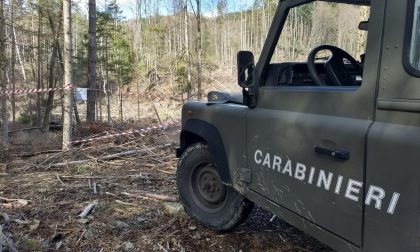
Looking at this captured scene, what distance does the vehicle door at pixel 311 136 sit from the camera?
2449 millimetres

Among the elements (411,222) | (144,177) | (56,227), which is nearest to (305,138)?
(411,222)

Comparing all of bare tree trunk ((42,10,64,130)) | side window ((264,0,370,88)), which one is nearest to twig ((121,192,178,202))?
side window ((264,0,370,88))

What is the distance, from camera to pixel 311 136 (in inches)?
110

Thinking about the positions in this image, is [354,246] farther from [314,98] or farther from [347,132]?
[314,98]

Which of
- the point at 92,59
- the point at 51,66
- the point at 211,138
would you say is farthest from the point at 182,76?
the point at 211,138

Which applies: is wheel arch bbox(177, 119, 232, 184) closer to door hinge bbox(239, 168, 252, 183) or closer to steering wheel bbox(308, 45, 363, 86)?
door hinge bbox(239, 168, 252, 183)

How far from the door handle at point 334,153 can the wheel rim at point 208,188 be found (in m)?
1.74

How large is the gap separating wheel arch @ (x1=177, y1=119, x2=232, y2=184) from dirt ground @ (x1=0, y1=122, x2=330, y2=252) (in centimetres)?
83

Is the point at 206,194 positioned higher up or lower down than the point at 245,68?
lower down

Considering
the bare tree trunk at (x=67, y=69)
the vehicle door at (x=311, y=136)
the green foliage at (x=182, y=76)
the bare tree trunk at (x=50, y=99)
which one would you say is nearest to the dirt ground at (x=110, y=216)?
the vehicle door at (x=311, y=136)

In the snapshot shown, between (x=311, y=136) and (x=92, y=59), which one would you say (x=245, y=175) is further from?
(x=92, y=59)

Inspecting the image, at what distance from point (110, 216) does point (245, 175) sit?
2.25m

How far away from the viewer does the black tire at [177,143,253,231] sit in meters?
4.21

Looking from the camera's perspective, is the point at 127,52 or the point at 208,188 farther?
the point at 127,52
